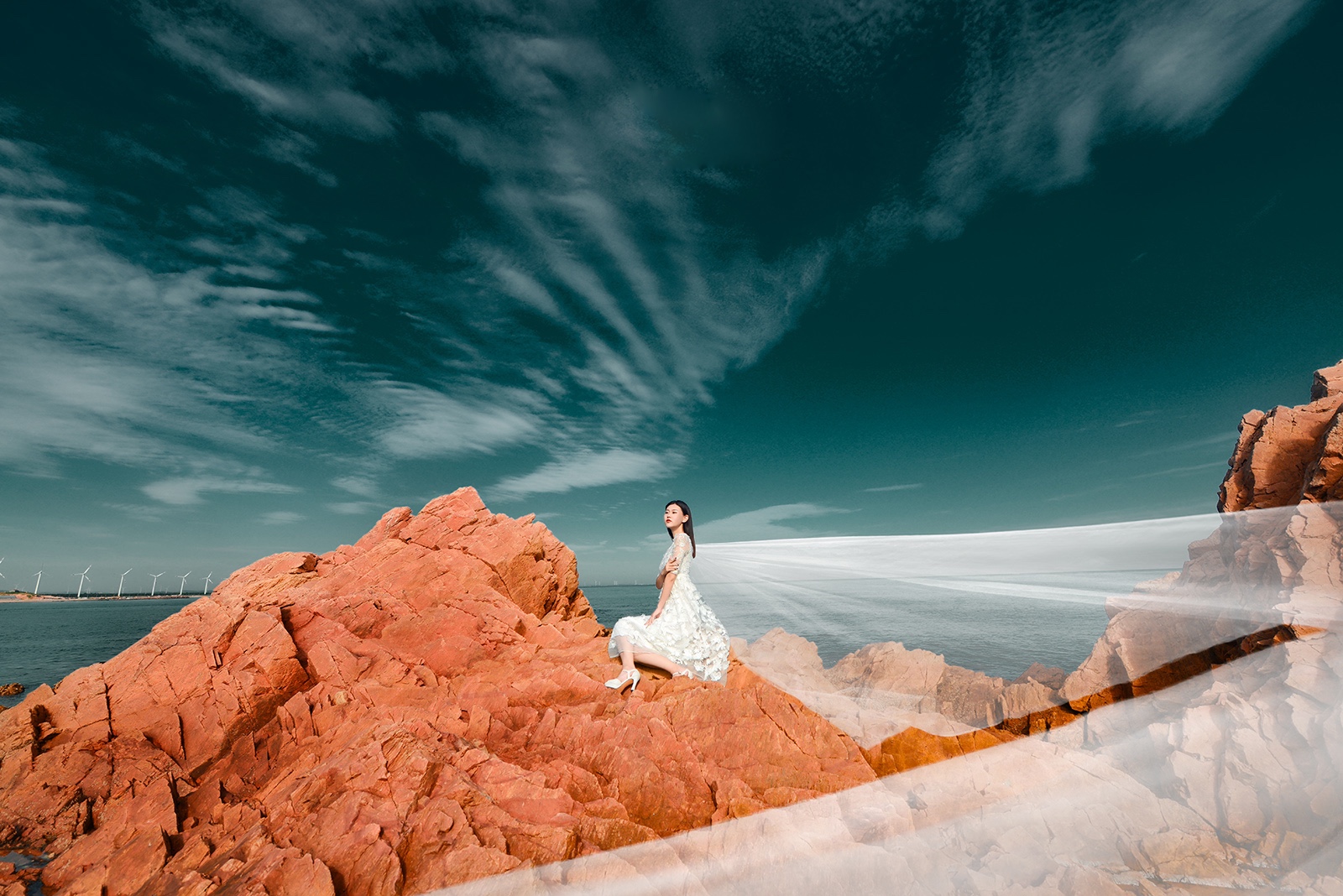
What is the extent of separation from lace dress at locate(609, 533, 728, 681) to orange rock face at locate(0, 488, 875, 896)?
49 cm

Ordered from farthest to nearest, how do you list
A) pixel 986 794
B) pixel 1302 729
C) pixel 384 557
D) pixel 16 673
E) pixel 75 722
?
1. pixel 16 673
2. pixel 384 557
3. pixel 75 722
4. pixel 986 794
5. pixel 1302 729

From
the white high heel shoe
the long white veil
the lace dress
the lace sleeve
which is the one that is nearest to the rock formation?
the long white veil

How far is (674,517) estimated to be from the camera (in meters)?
8.67

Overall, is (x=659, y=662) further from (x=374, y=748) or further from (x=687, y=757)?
(x=374, y=748)

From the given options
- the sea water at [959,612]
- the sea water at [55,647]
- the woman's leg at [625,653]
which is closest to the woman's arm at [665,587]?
the woman's leg at [625,653]

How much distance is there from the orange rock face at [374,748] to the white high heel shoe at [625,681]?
0.19 m

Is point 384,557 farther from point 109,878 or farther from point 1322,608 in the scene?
point 1322,608

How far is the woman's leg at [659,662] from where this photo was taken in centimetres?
794

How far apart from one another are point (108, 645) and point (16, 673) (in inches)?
801

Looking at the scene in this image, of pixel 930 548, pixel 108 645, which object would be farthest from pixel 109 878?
pixel 108 645

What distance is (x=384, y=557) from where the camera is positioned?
1182 cm

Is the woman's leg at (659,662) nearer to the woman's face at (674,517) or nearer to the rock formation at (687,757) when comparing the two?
the rock formation at (687,757)

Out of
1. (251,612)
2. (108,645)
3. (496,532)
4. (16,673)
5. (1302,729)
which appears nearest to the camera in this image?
(1302,729)

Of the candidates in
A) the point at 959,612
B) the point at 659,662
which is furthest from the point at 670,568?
the point at 959,612
